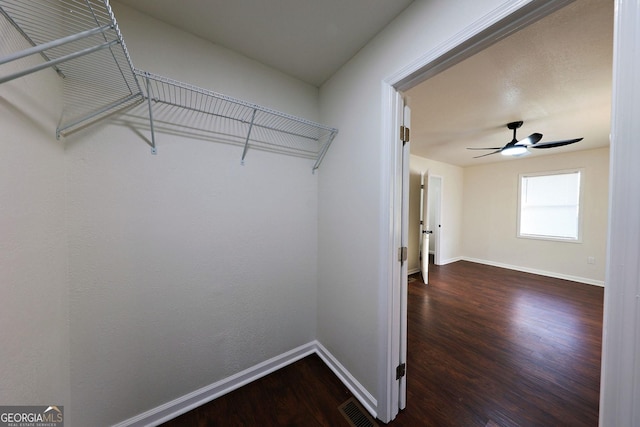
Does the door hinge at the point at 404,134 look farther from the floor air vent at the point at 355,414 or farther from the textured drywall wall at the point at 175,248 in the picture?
the floor air vent at the point at 355,414

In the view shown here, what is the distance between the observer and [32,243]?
0.84 metres

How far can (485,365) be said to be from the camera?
1.81 meters

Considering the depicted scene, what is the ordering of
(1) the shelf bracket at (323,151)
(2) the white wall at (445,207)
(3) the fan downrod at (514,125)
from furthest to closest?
(2) the white wall at (445,207), (3) the fan downrod at (514,125), (1) the shelf bracket at (323,151)

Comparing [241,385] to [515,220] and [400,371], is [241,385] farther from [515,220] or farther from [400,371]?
[515,220]

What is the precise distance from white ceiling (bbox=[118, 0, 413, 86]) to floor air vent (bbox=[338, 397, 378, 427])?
242cm

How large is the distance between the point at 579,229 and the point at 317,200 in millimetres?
5243

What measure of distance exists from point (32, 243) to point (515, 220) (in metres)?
A: 6.61

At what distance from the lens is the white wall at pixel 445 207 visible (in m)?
4.35

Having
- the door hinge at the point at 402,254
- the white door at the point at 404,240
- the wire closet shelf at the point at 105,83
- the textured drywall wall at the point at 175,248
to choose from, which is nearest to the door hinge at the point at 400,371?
the white door at the point at 404,240

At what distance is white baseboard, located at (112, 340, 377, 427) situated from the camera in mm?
1264

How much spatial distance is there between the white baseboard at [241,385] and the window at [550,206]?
16.8 ft

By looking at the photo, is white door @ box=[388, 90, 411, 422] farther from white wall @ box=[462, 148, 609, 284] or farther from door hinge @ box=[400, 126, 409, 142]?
white wall @ box=[462, 148, 609, 284]

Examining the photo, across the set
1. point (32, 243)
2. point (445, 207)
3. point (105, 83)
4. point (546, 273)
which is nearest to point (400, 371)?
point (32, 243)

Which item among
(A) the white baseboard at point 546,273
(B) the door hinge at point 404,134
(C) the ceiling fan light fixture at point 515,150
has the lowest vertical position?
(A) the white baseboard at point 546,273
